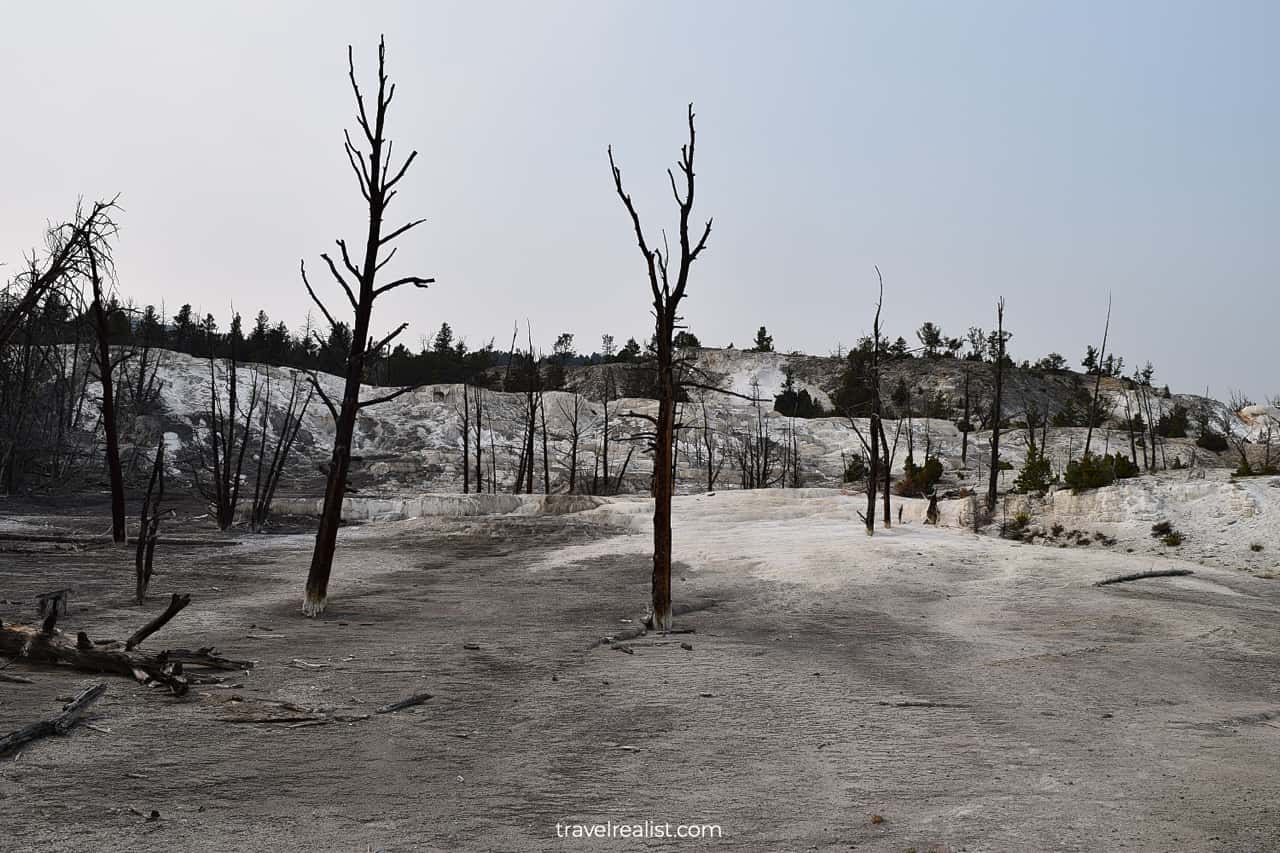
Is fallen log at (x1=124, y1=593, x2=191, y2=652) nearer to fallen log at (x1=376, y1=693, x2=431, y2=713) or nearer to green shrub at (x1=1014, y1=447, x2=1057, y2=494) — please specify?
fallen log at (x1=376, y1=693, x2=431, y2=713)

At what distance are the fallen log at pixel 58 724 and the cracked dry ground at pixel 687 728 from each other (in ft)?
0.32

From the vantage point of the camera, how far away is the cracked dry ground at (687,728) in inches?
200

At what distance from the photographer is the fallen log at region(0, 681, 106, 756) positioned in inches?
221

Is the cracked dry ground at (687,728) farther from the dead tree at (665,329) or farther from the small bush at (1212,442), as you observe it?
the small bush at (1212,442)

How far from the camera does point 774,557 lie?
66.9 feet

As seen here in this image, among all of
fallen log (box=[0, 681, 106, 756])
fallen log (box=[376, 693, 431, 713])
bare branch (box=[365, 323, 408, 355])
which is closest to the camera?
fallen log (box=[0, 681, 106, 756])

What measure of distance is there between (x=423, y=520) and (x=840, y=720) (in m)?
24.5

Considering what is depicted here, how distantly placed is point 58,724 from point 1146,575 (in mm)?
17848

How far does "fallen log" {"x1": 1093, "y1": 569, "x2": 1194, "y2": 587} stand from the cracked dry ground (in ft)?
2.82

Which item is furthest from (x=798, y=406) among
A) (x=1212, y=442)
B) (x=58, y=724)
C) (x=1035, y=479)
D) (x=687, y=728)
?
(x=58, y=724)

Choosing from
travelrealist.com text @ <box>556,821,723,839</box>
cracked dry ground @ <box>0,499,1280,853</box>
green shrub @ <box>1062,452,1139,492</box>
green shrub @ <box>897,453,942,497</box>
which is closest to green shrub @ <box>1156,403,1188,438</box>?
green shrub @ <box>897,453,942,497</box>

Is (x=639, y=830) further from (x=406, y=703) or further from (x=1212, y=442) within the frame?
(x=1212, y=442)

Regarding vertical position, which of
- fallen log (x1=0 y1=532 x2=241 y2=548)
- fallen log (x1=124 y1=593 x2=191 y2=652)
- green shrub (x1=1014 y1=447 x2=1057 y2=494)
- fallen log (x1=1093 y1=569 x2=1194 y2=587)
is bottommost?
fallen log (x1=0 y1=532 x2=241 y2=548)

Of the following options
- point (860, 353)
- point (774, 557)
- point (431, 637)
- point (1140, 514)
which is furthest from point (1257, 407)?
point (431, 637)
